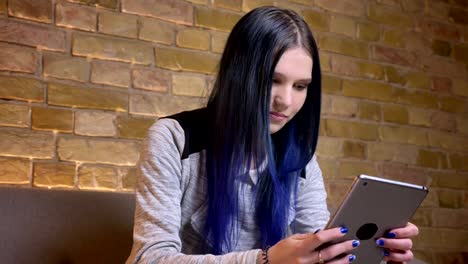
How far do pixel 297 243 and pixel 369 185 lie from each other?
158 mm

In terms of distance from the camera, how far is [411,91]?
7.99ft

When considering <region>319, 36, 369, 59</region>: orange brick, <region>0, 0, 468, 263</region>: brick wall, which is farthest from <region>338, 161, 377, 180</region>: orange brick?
<region>319, 36, 369, 59</region>: orange brick

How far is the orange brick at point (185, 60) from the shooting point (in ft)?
6.22

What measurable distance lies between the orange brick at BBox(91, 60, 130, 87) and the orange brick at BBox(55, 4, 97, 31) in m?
0.12

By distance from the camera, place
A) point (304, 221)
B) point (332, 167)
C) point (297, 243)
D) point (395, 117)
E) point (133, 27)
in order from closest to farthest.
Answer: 1. point (297, 243)
2. point (304, 221)
3. point (133, 27)
4. point (332, 167)
5. point (395, 117)

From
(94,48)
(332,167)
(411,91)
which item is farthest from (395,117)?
(94,48)

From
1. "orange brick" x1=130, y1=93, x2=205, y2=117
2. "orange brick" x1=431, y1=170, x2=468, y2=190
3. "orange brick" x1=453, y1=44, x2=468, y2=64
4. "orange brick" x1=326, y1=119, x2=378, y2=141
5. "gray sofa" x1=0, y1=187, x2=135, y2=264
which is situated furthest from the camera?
"orange brick" x1=453, y1=44, x2=468, y2=64

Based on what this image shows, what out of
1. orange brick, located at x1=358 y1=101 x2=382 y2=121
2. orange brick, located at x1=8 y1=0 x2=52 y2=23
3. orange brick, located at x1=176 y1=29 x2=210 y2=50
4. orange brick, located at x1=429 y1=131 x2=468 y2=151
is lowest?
orange brick, located at x1=429 y1=131 x2=468 y2=151

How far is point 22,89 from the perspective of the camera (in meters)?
1.65

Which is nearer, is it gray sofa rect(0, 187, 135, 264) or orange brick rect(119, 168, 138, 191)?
gray sofa rect(0, 187, 135, 264)

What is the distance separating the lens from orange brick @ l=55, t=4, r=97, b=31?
1.73 m

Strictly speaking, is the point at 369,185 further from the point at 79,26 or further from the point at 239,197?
the point at 79,26

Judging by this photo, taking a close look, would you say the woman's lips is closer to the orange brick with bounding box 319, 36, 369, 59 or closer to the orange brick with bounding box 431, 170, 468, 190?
the orange brick with bounding box 319, 36, 369, 59

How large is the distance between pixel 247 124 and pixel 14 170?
2.60ft
